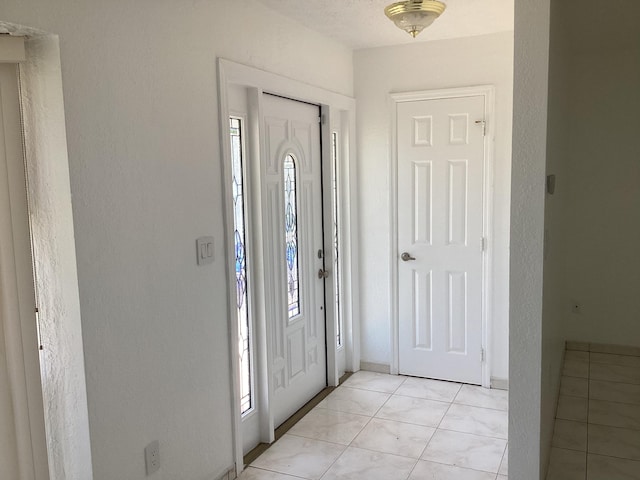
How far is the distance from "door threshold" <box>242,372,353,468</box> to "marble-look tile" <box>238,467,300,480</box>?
0.07 meters

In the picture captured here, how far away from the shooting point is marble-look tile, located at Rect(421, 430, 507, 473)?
2.92 metres

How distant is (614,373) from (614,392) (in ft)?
1.10

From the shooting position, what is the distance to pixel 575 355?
4.38m

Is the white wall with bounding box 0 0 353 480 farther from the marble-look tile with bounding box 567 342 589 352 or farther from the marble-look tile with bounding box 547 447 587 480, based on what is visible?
the marble-look tile with bounding box 567 342 589 352

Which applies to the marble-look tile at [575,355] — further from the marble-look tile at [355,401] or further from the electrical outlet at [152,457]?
the electrical outlet at [152,457]

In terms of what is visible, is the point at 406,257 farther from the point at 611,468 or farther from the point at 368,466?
the point at 611,468

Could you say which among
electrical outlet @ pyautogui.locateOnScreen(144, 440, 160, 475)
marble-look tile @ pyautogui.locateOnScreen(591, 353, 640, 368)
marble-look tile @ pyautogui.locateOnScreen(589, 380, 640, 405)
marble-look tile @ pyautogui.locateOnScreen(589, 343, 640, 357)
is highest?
electrical outlet @ pyautogui.locateOnScreen(144, 440, 160, 475)

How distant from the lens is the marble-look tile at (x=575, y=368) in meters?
4.02

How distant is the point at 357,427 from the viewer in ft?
11.0

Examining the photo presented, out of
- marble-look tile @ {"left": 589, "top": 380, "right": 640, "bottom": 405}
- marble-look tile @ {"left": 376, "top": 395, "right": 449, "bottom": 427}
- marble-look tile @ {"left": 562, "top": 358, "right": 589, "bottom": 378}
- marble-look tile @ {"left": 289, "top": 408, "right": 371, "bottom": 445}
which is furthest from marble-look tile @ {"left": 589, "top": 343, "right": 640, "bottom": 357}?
marble-look tile @ {"left": 289, "top": 408, "right": 371, "bottom": 445}

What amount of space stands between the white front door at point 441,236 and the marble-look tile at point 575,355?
34.8 inches

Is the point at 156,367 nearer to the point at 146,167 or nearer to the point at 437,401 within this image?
the point at 146,167

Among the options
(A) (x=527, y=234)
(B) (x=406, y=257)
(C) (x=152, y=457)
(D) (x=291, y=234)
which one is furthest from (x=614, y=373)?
(C) (x=152, y=457)

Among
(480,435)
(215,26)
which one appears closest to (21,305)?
(215,26)
